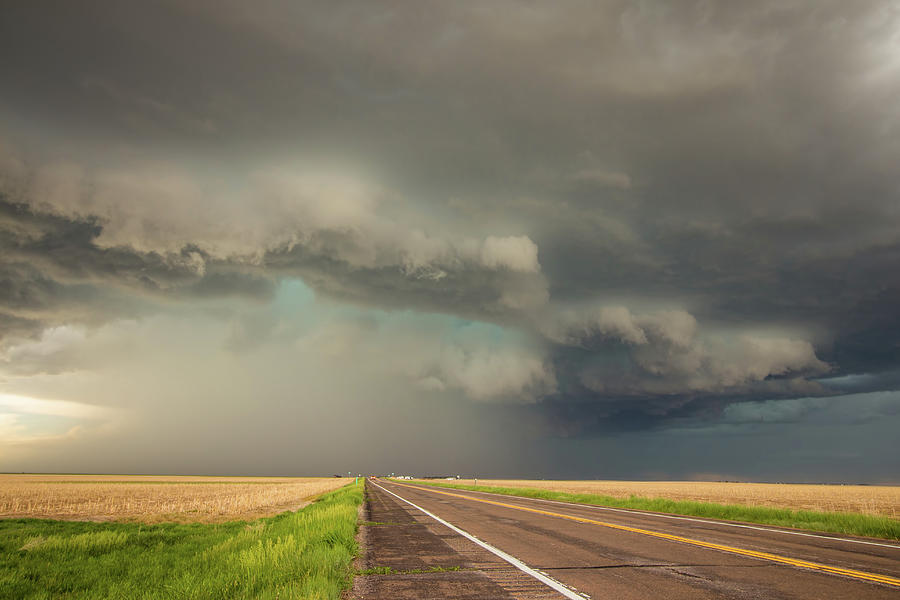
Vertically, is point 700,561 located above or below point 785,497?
above

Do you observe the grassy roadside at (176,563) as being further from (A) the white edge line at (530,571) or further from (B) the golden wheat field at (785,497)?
(B) the golden wheat field at (785,497)

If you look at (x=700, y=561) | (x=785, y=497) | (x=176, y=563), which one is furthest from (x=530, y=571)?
(x=785, y=497)

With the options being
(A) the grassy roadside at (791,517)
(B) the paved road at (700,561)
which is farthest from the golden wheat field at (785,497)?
(B) the paved road at (700,561)

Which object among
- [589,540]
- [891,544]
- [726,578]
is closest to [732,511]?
[891,544]

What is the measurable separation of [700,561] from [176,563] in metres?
15.1

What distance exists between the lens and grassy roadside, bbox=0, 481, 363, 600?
26.6ft

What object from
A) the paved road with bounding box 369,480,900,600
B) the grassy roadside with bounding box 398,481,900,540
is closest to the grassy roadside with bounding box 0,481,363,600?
the paved road with bounding box 369,480,900,600

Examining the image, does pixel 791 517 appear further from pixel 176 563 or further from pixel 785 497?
pixel 785 497

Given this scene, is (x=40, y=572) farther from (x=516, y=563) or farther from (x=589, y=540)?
(x=589, y=540)

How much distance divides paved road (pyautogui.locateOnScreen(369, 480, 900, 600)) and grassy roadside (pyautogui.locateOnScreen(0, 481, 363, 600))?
3.94 m

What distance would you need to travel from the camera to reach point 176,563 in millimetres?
15164

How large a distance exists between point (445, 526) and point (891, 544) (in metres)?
12.6

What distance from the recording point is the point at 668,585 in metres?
7.28

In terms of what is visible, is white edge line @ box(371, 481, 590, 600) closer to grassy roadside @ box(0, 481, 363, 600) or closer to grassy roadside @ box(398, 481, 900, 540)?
grassy roadside @ box(0, 481, 363, 600)
